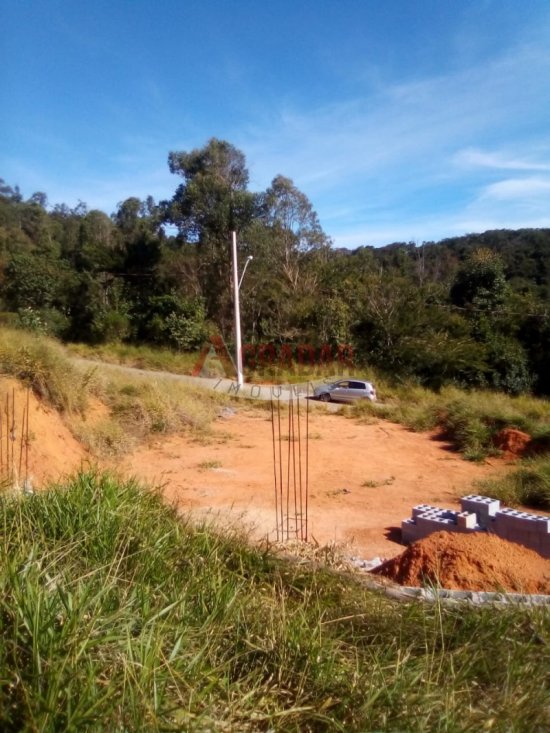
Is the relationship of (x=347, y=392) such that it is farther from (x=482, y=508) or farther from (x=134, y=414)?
(x=482, y=508)

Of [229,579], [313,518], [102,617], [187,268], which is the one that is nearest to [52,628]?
[102,617]

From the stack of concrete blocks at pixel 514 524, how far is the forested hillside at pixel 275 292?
653 inches

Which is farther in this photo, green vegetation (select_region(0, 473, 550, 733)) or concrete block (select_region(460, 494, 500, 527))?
concrete block (select_region(460, 494, 500, 527))

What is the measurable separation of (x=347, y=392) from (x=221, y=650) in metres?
16.1

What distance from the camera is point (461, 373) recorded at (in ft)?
72.1

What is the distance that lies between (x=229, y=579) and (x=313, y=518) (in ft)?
13.9

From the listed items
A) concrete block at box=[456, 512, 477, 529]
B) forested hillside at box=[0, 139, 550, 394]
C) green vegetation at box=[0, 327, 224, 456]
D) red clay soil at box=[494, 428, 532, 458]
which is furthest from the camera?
forested hillside at box=[0, 139, 550, 394]

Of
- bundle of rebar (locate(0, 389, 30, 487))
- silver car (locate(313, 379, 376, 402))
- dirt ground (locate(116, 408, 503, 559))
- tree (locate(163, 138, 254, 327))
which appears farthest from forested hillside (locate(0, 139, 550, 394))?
bundle of rebar (locate(0, 389, 30, 487))

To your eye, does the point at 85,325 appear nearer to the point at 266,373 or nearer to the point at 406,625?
the point at 266,373

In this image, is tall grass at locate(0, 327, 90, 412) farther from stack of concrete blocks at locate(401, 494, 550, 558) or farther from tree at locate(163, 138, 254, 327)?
tree at locate(163, 138, 254, 327)

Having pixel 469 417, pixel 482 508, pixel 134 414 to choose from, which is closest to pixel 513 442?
pixel 469 417

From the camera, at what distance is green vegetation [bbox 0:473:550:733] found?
180 cm

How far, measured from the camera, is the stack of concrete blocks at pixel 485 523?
17.9 ft

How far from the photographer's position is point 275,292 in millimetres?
26141
